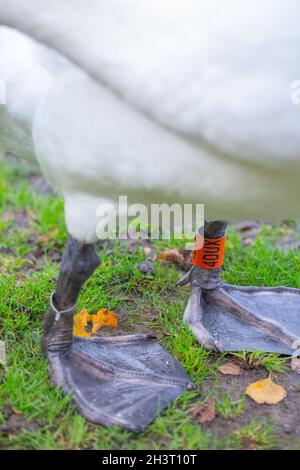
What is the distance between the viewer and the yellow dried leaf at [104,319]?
11.2ft

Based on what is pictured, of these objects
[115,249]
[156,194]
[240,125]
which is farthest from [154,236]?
[240,125]

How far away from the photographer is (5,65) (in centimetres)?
257

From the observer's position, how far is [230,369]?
310 centimetres

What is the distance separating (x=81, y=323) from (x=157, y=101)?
142 cm

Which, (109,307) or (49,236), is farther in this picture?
(49,236)

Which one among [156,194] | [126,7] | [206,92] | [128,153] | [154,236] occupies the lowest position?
[154,236]

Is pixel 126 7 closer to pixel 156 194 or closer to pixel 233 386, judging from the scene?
pixel 156 194

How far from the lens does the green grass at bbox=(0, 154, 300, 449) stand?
104 inches

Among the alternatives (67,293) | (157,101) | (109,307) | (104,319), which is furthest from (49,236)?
(157,101)
